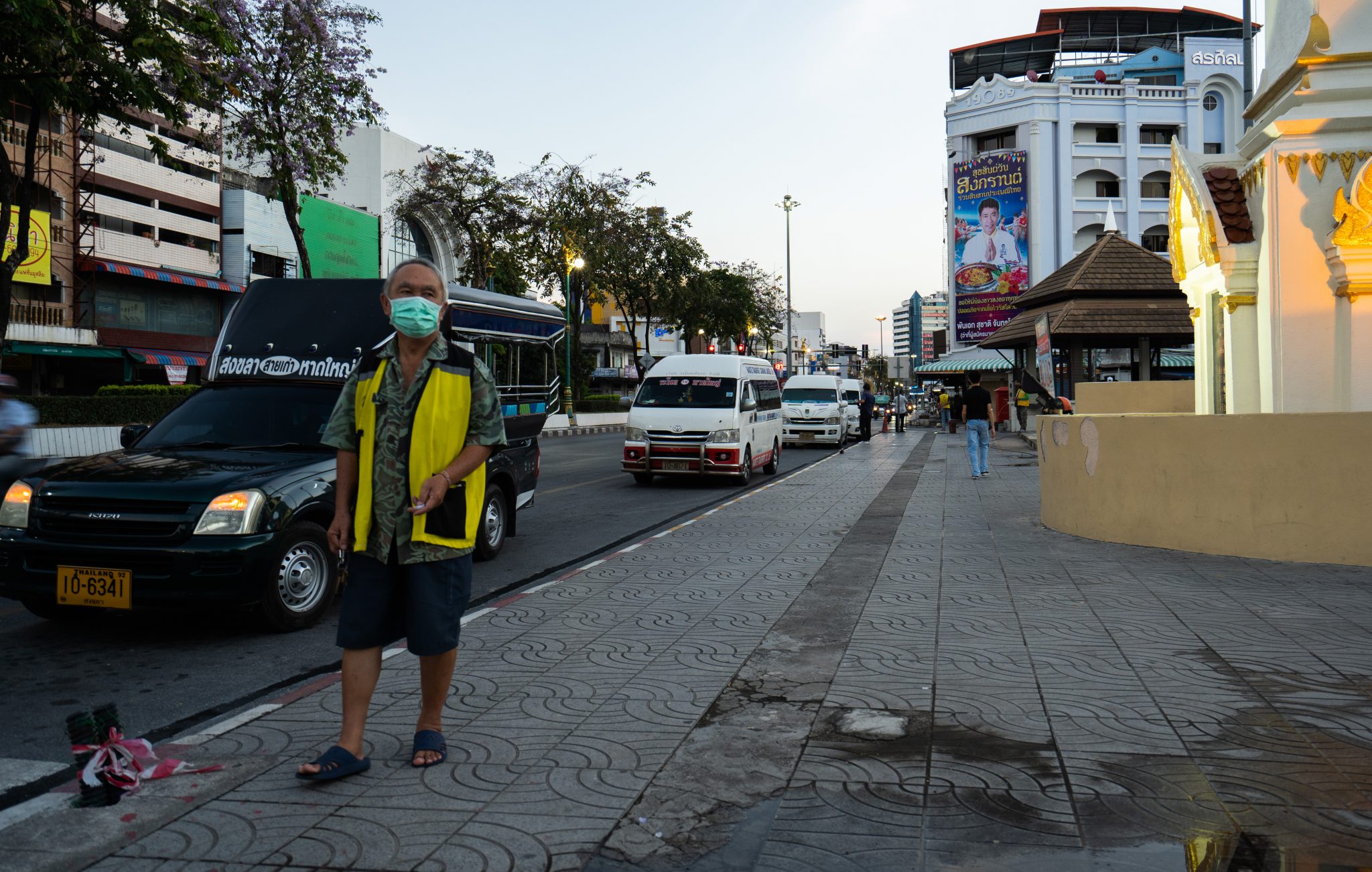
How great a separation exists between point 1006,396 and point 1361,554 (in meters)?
32.7

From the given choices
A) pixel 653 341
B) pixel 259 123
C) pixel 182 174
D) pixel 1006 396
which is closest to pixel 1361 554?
pixel 259 123

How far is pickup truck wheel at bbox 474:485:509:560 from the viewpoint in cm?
927

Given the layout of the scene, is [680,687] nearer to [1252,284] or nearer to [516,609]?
[516,609]

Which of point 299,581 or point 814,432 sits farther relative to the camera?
point 814,432

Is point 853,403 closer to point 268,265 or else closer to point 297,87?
point 297,87

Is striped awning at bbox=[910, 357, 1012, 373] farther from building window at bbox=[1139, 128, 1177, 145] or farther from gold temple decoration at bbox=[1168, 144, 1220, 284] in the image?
gold temple decoration at bbox=[1168, 144, 1220, 284]

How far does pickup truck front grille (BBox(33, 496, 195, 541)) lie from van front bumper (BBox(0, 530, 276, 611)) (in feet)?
0.22

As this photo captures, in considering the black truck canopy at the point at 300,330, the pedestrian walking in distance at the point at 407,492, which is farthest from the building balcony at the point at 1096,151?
the pedestrian walking in distance at the point at 407,492

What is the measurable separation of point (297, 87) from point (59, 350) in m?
19.8

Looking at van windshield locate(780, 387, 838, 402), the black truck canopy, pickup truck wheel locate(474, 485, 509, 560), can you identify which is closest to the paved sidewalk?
pickup truck wheel locate(474, 485, 509, 560)

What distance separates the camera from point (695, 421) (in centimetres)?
1692

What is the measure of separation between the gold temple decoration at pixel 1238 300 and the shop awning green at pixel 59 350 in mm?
36852

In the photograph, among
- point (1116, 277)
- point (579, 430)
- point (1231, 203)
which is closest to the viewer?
point (1231, 203)

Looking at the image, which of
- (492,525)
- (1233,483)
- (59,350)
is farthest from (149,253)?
(1233,483)
